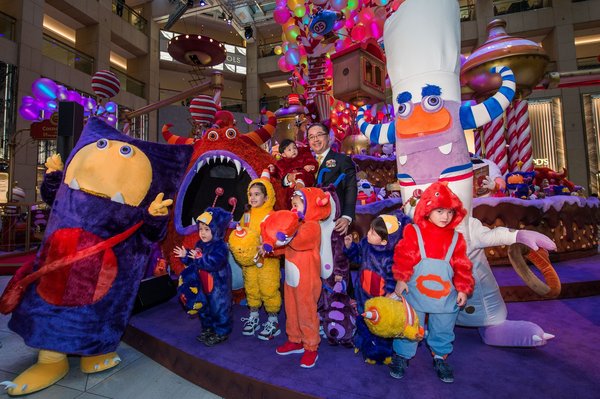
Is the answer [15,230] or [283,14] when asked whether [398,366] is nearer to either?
[283,14]

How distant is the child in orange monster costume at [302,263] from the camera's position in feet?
6.77

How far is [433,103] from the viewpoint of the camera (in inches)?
90.4

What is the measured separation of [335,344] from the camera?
2381 mm

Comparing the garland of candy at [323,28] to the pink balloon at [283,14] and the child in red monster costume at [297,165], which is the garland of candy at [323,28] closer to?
the pink balloon at [283,14]

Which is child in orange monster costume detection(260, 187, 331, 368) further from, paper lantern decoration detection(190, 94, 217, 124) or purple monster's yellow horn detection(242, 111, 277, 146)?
paper lantern decoration detection(190, 94, 217, 124)

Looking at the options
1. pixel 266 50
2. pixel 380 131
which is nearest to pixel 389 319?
pixel 380 131

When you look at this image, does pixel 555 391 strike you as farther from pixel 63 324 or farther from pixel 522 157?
pixel 522 157

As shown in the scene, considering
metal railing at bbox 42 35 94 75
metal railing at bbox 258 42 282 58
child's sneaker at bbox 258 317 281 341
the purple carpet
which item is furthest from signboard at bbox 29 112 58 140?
metal railing at bbox 258 42 282 58

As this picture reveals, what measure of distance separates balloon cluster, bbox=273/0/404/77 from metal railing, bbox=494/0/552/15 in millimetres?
10798

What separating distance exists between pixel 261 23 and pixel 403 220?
55.1 ft

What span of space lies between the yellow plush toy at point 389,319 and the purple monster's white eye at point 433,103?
53.5 inches

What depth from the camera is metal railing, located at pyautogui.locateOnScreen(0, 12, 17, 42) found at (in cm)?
942

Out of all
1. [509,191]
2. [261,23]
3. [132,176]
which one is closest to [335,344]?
[132,176]

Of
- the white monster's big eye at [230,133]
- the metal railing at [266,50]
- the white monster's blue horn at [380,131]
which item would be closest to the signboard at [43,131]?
the white monster's big eye at [230,133]
